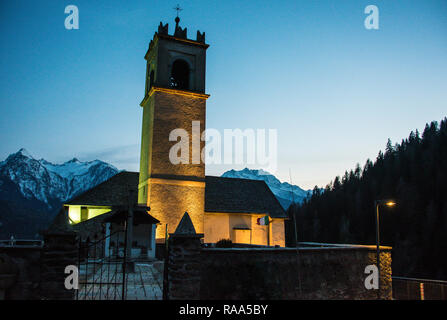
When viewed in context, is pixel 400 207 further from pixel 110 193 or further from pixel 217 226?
pixel 110 193

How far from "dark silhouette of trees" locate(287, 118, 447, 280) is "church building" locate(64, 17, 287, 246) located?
146ft

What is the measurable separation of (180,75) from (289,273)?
18.7m

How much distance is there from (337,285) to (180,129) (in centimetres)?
1514

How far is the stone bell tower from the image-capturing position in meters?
23.8

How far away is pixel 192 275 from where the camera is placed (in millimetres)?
9398

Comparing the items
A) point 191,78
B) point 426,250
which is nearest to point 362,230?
point 426,250

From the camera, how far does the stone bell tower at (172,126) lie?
23.8 metres

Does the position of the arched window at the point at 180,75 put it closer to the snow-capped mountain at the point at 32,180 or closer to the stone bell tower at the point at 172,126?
the stone bell tower at the point at 172,126

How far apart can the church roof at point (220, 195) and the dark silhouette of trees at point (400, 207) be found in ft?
128

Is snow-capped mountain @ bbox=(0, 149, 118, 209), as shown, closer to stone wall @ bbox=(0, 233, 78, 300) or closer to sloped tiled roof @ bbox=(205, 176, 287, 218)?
sloped tiled roof @ bbox=(205, 176, 287, 218)

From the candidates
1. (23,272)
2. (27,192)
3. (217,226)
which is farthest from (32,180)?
(23,272)

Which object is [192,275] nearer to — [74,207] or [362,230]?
[74,207]

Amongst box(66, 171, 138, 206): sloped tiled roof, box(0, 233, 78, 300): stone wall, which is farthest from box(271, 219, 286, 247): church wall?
box(0, 233, 78, 300): stone wall

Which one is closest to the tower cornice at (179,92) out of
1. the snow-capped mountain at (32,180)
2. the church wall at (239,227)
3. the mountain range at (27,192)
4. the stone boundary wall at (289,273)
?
the church wall at (239,227)
